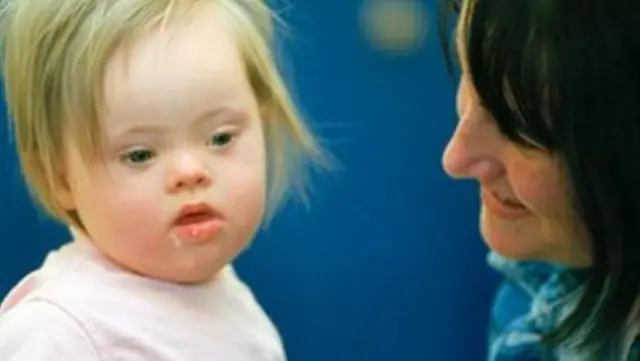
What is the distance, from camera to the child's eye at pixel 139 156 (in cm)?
79

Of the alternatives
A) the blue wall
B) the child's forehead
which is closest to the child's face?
the child's forehead

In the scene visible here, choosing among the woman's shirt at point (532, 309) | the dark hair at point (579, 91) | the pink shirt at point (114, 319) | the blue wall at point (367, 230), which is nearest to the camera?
the dark hair at point (579, 91)

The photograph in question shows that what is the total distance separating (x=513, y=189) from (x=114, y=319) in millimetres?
257

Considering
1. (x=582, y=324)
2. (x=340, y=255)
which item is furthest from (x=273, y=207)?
(x=582, y=324)

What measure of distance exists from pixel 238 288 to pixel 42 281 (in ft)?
0.48

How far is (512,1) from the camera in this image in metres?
0.70

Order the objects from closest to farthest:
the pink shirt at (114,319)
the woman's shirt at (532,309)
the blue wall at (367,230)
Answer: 1. the pink shirt at (114,319)
2. the woman's shirt at (532,309)
3. the blue wall at (367,230)

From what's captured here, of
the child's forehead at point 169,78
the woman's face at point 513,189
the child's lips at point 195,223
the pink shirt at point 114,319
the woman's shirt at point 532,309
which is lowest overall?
the woman's shirt at point 532,309

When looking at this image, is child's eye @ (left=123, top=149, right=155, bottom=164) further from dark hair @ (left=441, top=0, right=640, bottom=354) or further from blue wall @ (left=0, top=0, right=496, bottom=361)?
blue wall @ (left=0, top=0, right=496, bottom=361)

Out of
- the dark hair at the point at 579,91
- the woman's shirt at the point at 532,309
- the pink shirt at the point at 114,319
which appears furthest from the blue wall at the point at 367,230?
the dark hair at the point at 579,91

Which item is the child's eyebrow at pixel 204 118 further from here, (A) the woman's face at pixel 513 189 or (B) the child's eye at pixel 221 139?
(A) the woman's face at pixel 513 189

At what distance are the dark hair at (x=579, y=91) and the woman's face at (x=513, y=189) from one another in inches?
0.5

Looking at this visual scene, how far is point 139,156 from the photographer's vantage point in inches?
31.0

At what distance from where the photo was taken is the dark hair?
686mm
